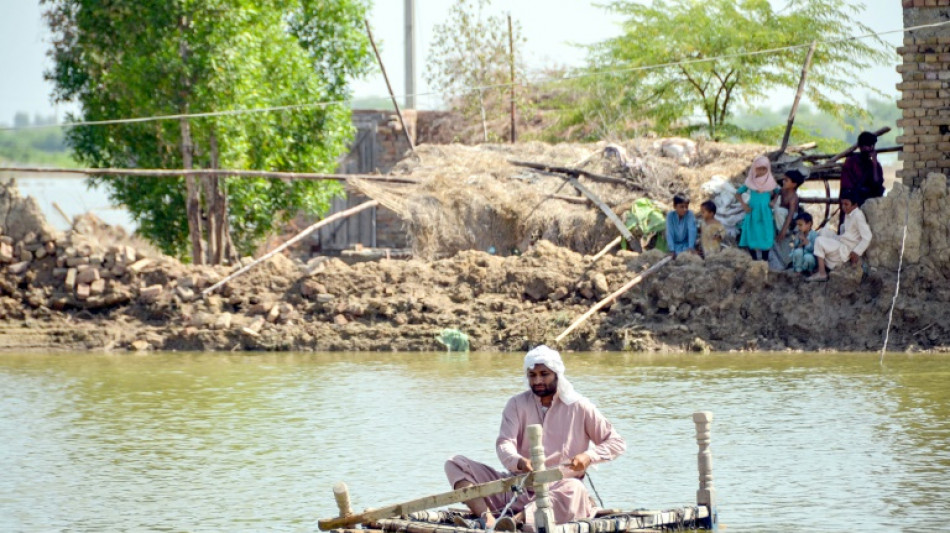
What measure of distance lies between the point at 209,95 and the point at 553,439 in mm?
14858

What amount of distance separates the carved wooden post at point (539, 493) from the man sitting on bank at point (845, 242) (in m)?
11.5

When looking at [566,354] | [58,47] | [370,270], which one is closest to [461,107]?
[58,47]

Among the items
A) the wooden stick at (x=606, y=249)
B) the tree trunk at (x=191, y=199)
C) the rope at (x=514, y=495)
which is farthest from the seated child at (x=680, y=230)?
the rope at (x=514, y=495)

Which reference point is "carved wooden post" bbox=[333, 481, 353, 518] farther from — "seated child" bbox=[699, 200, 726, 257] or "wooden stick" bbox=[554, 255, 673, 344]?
"seated child" bbox=[699, 200, 726, 257]

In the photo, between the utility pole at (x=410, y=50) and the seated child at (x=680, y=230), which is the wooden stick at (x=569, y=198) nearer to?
the seated child at (x=680, y=230)

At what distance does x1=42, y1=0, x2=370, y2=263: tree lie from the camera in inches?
883

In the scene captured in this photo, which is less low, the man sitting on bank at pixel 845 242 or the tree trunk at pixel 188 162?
the tree trunk at pixel 188 162

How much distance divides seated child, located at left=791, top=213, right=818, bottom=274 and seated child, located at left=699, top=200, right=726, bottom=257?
1.07m

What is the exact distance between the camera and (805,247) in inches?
757

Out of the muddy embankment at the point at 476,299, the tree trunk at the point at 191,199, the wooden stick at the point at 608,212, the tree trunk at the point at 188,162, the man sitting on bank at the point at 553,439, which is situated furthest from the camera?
the tree trunk at the point at 191,199

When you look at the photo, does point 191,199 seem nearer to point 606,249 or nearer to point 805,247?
point 606,249

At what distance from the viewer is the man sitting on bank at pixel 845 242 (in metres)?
18.6

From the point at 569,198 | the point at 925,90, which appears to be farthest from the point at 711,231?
the point at 925,90

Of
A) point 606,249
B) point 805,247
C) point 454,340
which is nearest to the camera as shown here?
point 805,247
